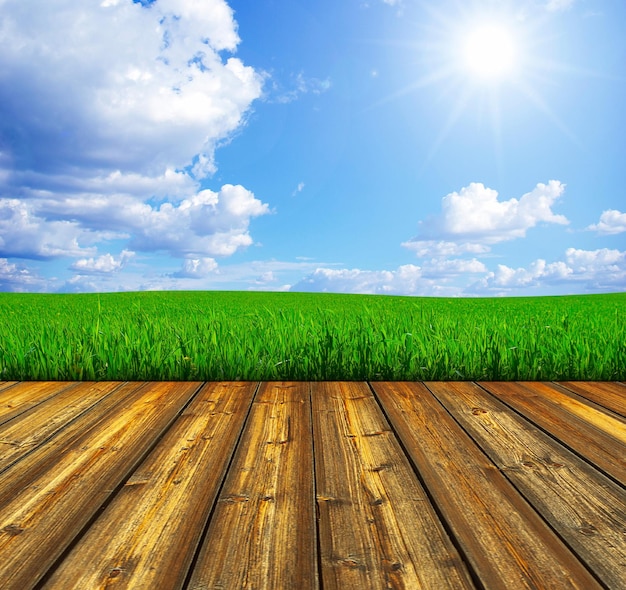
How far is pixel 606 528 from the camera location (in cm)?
139

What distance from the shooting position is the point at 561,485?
5.43 ft

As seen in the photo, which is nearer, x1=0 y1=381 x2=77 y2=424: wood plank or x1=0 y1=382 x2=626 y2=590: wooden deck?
x1=0 y1=382 x2=626 y2=590: wooden deck

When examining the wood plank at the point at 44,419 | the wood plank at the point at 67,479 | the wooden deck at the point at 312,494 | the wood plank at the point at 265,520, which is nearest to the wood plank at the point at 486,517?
the wooden deck at the point at 312,494

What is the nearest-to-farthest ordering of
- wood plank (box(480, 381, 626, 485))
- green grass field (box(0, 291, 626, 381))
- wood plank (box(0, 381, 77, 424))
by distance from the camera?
wood plank (box(480, 381, 626, 485)), wood plank (box(0, 381, 77, 424)), green grass field (box(0, 291, 626, 381))

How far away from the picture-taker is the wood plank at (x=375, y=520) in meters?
1.14

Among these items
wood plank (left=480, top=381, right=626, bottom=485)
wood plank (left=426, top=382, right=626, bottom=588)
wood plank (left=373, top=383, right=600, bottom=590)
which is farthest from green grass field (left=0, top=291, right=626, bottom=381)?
wood plank (left=373, top=383, right=600, bottom=590)

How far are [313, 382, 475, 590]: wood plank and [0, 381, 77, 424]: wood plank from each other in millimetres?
1628

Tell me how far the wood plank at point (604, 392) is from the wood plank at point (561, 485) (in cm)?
66

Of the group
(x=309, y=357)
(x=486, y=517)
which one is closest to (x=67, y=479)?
(x=486, y=517)

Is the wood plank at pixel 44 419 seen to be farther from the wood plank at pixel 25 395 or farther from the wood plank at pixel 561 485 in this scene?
the wood plank at pixel 561 485

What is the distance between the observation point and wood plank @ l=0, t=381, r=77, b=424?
2.58 m

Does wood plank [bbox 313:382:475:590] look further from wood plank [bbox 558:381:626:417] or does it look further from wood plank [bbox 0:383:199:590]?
wood plank [bbox 558:381:626:417]

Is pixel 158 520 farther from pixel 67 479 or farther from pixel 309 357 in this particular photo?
pixel 309 357

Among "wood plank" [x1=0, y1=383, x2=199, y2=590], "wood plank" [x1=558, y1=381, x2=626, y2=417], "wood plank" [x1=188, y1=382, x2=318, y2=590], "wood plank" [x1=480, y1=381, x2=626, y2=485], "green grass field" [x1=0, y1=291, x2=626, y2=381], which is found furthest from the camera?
"green grass field" [x1=0, y1=291, x2=626, y2=381]
